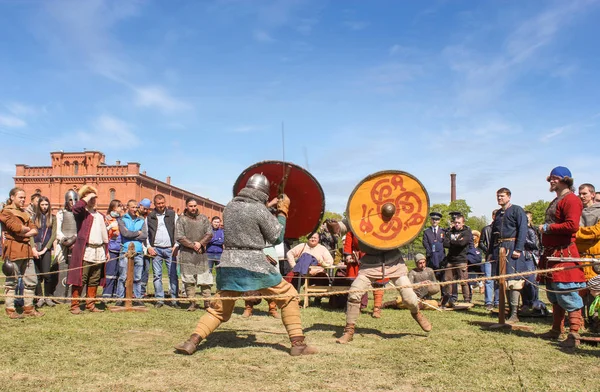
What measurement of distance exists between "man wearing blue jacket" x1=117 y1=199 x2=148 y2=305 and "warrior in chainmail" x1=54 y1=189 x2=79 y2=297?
32.1 inches

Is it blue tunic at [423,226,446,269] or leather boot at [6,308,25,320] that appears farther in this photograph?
blue tunic at [423,226,446,269]

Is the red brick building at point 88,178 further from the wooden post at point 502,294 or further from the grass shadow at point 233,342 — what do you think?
the wooden post at point 502,294

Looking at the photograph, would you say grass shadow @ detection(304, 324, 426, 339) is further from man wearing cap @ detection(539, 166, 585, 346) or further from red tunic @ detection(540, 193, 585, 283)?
red tunic @ detection(540, 193, 585, 283)

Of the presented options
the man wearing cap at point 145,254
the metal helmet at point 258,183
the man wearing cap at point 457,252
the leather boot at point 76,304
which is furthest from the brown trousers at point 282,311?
the man wearing cap at point 457,252

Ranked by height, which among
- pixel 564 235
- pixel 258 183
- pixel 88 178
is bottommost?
pixel 564 235

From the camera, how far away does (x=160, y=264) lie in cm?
830

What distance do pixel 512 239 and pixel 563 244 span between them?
1.80 m

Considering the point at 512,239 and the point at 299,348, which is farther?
the point at 512,239

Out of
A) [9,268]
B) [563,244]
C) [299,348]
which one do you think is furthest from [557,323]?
[9,268]

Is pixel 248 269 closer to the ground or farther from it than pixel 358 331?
farther from it

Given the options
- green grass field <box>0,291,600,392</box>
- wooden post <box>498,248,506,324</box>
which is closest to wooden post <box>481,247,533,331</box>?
wooden post <box>498,248,506,324</box>

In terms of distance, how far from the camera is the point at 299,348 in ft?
14.9

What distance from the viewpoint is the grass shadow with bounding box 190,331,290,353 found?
494cm

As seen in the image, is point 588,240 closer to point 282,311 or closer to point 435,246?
point 282,311
